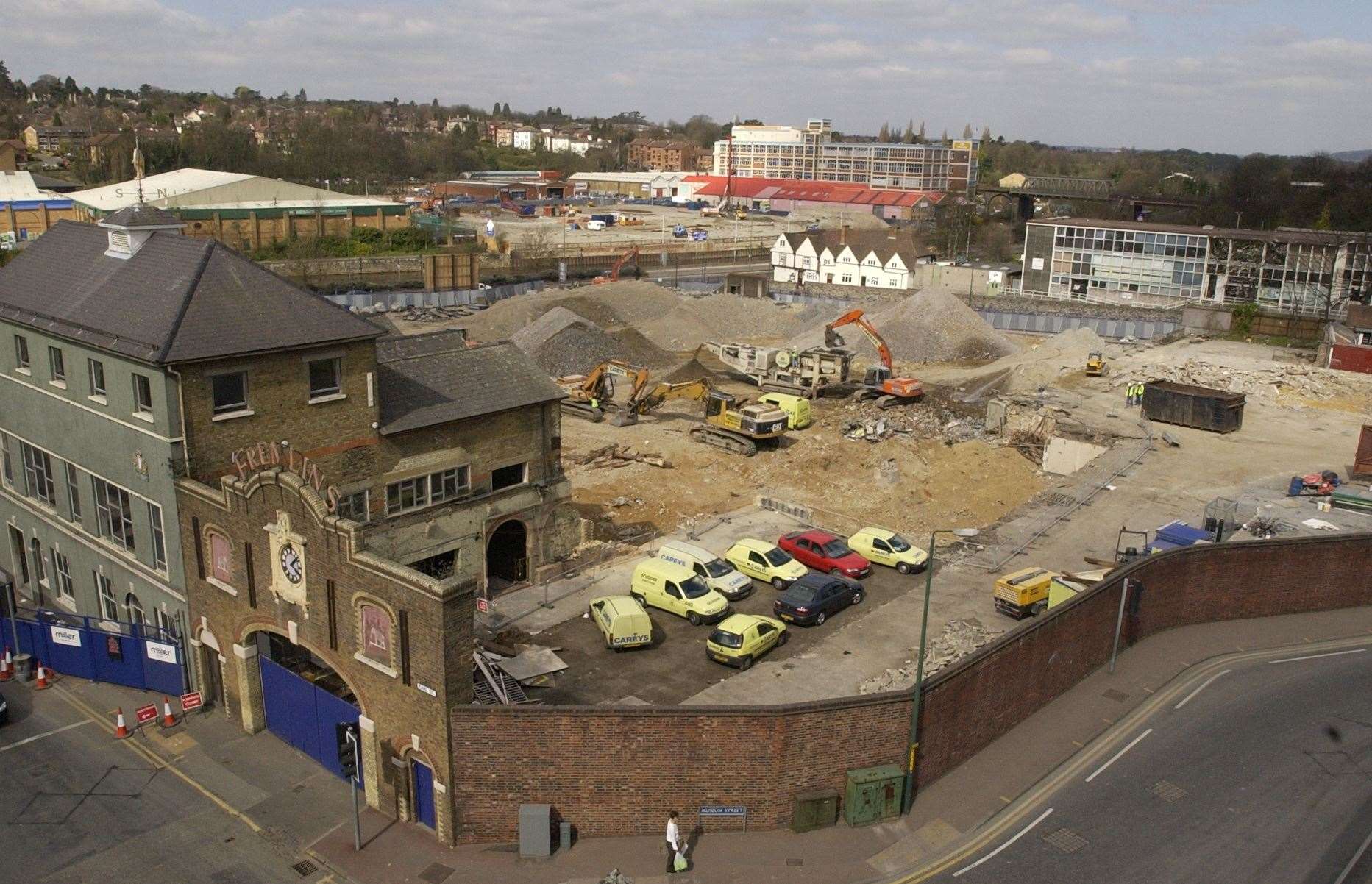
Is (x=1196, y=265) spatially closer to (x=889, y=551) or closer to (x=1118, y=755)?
(x=889, y=551)

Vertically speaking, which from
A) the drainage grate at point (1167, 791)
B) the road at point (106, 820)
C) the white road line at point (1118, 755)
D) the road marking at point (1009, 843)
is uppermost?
the drainage grate at point (1167, 791)

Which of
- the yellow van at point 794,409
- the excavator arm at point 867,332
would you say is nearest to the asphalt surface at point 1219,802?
the yellow van at point 794,409

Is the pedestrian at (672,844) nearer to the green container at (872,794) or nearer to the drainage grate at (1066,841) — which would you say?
the green container at (872,794)

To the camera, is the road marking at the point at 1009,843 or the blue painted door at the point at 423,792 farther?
the blue painted door at the point at 423,792

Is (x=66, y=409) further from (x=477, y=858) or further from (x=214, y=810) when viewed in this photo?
(x=477, y=858)

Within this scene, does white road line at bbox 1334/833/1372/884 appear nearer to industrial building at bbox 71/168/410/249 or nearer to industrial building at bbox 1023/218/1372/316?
industrial building at bbox 1023/218/1372/316

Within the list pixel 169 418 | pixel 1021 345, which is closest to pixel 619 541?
pixel 169 418
